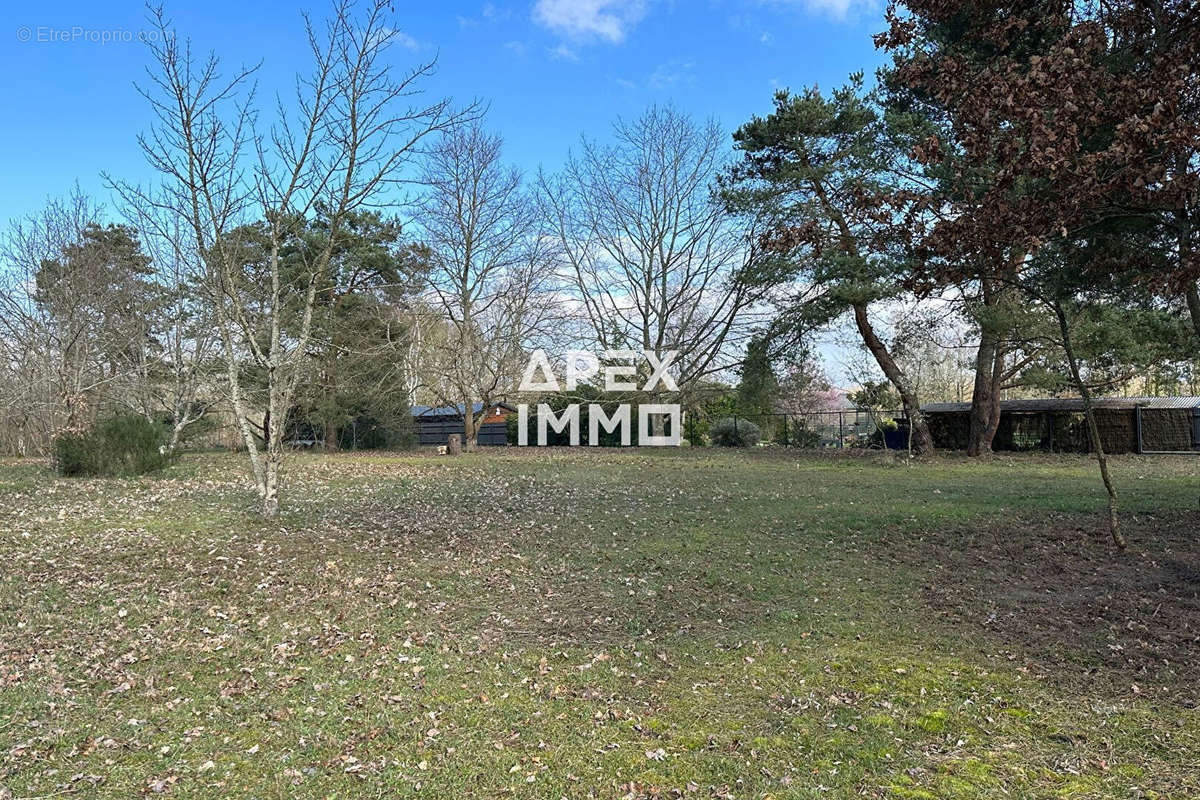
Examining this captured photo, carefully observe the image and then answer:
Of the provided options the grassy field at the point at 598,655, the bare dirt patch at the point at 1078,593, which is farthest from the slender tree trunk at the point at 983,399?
the bare dirt patch at the point at 1078,593

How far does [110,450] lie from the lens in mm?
11656

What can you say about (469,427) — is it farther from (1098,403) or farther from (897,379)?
(1098,403)

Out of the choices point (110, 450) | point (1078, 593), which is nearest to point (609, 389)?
point (110, 450)

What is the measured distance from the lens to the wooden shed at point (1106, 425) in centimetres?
1816

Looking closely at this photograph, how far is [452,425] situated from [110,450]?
1705 centimetres

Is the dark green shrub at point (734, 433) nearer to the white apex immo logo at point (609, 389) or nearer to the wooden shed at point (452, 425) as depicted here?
the white apex immo logo at point (609, 389)

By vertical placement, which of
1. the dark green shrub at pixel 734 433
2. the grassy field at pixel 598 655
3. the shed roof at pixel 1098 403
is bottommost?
the grassy field at pixel 598 655

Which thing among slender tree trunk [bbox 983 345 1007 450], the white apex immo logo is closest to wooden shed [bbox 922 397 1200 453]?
slender tree trunk [bbox 983 345 1007 450]

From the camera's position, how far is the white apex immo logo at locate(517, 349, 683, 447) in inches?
934

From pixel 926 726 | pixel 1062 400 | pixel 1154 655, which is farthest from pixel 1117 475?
pixel 926 726

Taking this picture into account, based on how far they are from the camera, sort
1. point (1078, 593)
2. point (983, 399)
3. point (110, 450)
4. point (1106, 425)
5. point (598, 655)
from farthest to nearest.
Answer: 1. point (1106, 425)
2. point (983, 399)
3. point (110, 450)
4. point (1078, 593)
5. point (598, 655)

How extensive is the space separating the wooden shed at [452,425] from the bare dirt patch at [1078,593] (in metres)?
22.0

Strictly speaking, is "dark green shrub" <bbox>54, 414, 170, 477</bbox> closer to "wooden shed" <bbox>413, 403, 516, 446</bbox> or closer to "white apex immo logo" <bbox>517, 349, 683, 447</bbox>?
"white apex immo logo" <bbox>517, 349, 683, 447</bbox>

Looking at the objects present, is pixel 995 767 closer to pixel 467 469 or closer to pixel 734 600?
pixel 734 600
